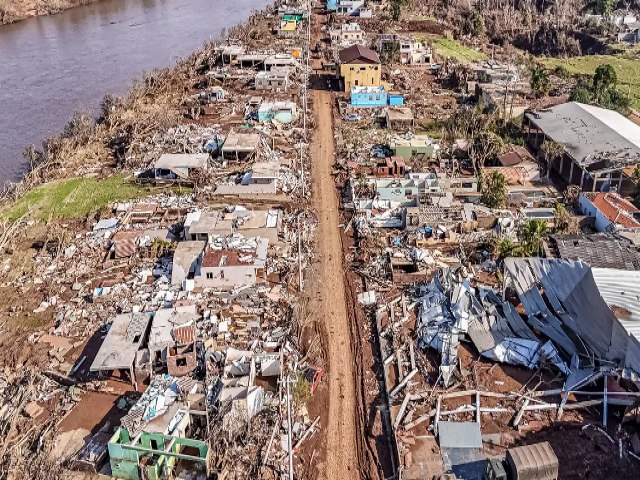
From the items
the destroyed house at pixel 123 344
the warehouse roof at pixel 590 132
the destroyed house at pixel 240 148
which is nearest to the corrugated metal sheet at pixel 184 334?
the destroyed house at pixel 123 344

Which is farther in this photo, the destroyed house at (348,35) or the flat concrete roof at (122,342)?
the destroyed house at (348,35)

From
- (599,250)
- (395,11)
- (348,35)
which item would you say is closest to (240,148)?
(599,250)

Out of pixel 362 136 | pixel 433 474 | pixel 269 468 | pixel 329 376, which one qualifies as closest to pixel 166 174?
pixel 362 136

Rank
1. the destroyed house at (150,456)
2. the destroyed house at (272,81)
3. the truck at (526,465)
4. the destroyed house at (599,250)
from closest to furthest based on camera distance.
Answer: the truck at (526,465) < the destroyed house at (150,456) < the destroyed house at (599,250) < the destroyed house at (272,81)

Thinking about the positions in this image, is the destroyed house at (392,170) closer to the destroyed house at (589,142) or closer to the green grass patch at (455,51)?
the destroyed house at (589,142)

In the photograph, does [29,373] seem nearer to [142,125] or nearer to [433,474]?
[433,474]

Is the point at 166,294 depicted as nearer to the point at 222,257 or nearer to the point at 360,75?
the point at 222,257
